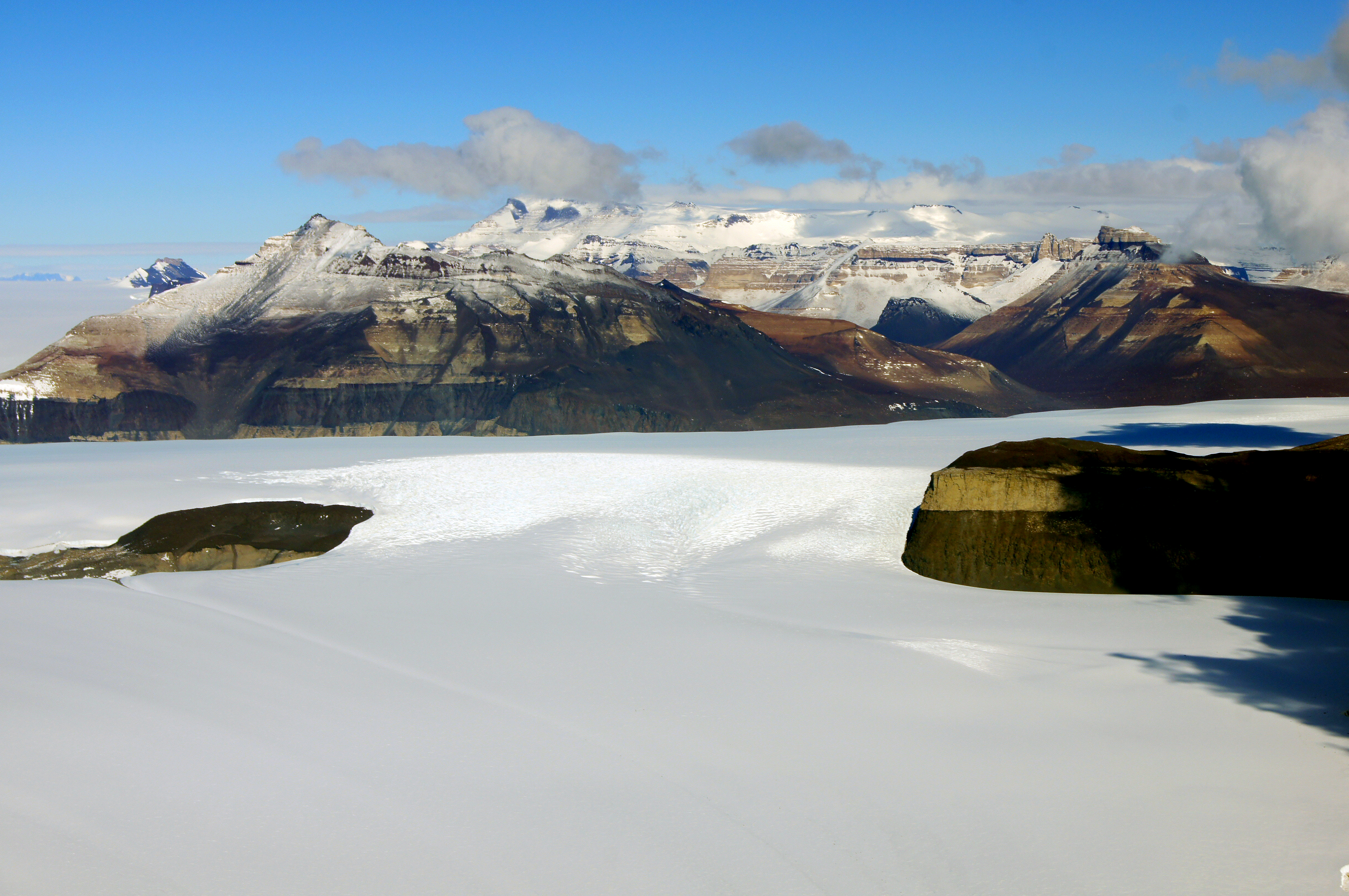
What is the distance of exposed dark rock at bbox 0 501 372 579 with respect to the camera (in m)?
27.7

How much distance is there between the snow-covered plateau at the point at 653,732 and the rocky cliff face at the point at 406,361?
110483 mm

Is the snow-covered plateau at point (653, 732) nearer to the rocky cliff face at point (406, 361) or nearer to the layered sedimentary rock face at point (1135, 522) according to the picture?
the layered sedimentary rock face at point (1135, 522)

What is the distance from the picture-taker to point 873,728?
46.8 feet

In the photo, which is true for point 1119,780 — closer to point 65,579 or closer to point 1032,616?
point 1032,616

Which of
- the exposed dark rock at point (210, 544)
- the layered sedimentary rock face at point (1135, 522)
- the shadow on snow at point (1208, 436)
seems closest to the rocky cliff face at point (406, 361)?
the shadow on snow at point (1208, 436)

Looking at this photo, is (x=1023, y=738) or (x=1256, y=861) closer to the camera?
(x=1256, y=861)

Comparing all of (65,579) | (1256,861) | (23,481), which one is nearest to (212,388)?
(23,481)

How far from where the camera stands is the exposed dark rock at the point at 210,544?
91.0ft

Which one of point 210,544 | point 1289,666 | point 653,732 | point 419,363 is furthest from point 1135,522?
point 419,363

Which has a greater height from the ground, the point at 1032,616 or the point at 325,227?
the point at 325,227

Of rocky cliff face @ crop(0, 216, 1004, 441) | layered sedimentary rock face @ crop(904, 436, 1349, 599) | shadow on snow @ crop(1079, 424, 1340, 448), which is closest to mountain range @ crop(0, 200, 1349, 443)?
rocky cliff face @ crop(0, 216, 1004, 441)

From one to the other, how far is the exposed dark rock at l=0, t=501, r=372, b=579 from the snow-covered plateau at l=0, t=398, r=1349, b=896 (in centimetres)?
254

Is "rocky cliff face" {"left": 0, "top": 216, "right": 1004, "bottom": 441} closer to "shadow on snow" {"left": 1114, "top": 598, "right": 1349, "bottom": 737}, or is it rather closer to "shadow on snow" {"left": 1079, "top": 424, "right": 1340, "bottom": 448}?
"shadow on snow" {"left": 1079, "top": 424, "right": 1340, "bottom": 448}

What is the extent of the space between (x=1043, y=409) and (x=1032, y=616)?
173204 mm
